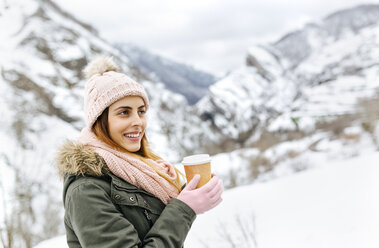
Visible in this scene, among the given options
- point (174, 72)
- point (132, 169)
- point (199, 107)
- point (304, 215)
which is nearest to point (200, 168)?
point (132, 169)

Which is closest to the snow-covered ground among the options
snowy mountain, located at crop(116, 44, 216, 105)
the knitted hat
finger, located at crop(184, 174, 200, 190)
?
finger, located at crop(184, 174, 200, 190)

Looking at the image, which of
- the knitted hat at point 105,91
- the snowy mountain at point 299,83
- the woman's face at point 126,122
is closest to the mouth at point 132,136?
the woman's face at point 126,122

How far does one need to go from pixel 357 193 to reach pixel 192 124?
58.3 m

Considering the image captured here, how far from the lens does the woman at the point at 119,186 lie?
49.4 inches

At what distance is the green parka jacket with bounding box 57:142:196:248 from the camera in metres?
1.23

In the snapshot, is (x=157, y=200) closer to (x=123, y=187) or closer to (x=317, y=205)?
(x=123, y=187)

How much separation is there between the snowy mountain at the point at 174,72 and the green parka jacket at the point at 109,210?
101 metres

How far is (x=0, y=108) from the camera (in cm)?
2059

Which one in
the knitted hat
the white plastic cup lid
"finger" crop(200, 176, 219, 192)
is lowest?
"finger" crop(200, 176, 219, 192)

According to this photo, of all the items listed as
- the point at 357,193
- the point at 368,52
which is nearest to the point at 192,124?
the point at 357,193

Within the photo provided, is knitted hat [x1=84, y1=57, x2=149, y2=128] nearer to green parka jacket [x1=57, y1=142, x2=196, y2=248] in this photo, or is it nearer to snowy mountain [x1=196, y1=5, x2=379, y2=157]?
green parka jacket [x1=57, y1=142, x2=196, y2=248]

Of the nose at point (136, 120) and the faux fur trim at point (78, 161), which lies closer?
the faux fur trim at point (78, 161)

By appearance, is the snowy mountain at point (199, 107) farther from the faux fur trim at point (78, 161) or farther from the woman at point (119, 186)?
the woman at point (119, 186)

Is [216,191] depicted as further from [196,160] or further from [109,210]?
[109,210]
